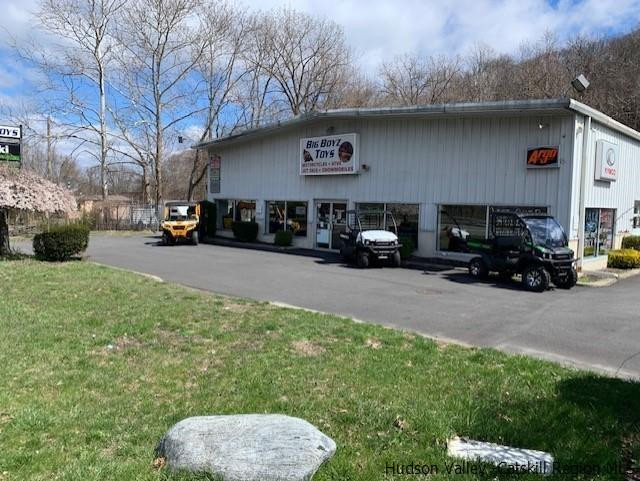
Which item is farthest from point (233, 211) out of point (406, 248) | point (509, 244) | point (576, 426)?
point (576, 426)

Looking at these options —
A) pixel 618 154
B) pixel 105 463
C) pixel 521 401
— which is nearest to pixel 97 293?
pixel 105 463

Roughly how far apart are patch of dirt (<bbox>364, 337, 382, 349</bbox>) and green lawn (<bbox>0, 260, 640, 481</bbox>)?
0.04ft

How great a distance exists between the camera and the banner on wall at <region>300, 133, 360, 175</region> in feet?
65.1

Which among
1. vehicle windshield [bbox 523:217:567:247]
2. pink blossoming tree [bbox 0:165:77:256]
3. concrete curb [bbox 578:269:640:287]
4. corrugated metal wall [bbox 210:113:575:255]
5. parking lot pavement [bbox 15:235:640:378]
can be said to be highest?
corrugated metal wall [bbox 210:113:575:255]

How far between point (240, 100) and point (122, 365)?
38443 mm

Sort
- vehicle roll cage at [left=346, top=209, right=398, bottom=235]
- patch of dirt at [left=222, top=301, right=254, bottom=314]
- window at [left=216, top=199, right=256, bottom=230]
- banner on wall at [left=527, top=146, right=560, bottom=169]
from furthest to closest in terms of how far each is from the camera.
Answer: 1. window at [left=216, top=199, right=256, bottom=230]
2. vehicle roll cage at [left=346, top=209, right=398, bottom=235]
3. banner on wall at [left=527, top=146, right=560, bottom=169]
4. patch of dirt at [left=222, top=301, right=254, bottom=314]

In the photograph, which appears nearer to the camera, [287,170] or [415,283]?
[415,283]

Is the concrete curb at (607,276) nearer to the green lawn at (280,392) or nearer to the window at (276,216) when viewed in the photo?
the green lawn at (280,392)

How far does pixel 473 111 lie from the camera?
629 inches

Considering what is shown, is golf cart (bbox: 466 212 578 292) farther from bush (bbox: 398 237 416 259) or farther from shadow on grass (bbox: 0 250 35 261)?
shadow on grass (bbox: 0 250 35 261)

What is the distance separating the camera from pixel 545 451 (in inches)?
144

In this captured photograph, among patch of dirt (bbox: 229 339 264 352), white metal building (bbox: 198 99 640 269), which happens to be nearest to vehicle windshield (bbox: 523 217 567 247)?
white metal building (bbox: 198 99 640 269)

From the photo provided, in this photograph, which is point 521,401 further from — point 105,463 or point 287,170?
point 287,170

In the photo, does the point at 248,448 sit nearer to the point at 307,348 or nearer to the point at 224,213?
the point at 307,348
